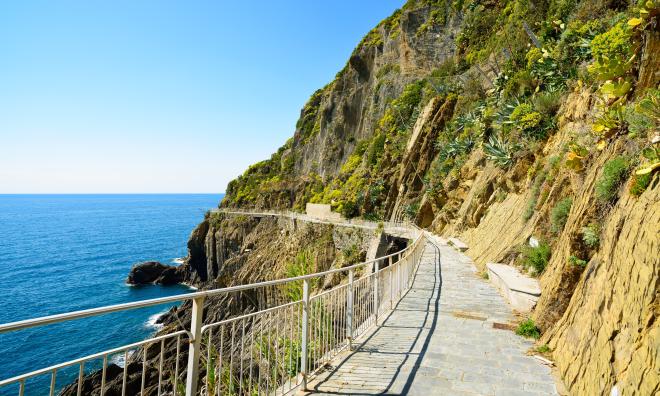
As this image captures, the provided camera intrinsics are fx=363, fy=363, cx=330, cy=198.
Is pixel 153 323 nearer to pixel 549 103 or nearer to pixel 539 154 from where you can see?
pixel 539 154

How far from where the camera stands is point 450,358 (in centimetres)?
568

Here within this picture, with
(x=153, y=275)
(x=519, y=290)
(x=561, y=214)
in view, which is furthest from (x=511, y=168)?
(x=153, y=275)

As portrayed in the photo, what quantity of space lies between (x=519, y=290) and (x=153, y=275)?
4856 cm

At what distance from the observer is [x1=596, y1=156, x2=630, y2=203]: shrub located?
215 inches

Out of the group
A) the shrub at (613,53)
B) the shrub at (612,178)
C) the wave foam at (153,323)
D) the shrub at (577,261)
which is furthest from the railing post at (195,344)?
the wave foam at (153,323)

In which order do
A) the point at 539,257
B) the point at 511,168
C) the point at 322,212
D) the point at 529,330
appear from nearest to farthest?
the point at 529,330 < the point at 539,257 < the point at 511,168 < the point at 322,212

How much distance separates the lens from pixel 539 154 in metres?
15.5

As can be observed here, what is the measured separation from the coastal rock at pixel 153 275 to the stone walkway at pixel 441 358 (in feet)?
146

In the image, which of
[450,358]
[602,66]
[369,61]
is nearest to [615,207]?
[450,358]

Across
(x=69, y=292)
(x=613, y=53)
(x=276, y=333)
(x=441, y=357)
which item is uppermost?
(x=613, y=53)

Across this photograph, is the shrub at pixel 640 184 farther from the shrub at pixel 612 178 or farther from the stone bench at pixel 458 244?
the stone bench at pixel 458 244

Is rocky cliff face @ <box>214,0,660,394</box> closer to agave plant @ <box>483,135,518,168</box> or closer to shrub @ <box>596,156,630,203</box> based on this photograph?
shrub @ <box>596,156,630,203</box>

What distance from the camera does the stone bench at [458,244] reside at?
63.4 ft

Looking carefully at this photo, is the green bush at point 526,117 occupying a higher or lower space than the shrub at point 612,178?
higher
